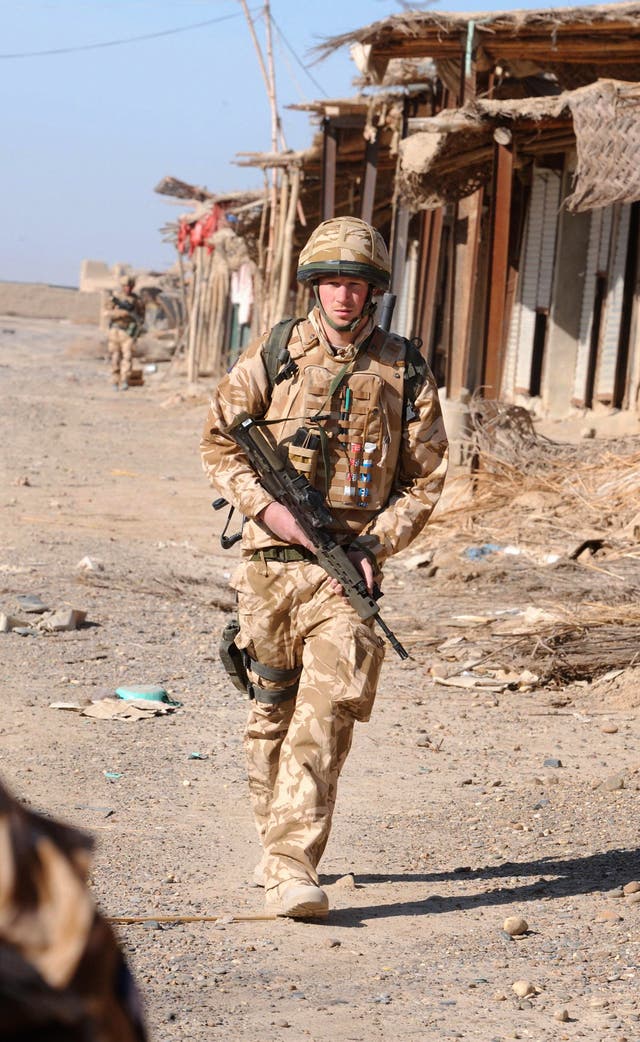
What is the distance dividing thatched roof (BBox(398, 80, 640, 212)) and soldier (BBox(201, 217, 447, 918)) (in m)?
5.17

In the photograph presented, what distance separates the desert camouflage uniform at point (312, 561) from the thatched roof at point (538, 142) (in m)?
5.19

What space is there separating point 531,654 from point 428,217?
23.2 ft

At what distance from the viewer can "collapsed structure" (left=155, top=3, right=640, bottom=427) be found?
1017cm

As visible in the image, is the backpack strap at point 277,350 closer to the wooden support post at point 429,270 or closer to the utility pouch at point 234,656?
the utility pouch at point 234,656

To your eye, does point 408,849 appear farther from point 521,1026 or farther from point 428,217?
point 428,217

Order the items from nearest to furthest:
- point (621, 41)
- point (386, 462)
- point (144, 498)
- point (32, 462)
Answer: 1. point (386, 462)
2. point (621, 41)
3. point (144, 498)
4. point (32, 462)

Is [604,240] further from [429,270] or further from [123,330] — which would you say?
[123,330]

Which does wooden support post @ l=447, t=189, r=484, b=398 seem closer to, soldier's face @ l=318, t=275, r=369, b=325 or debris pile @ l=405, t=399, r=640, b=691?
debris pile @ l=405, t=399, r=640, b=691

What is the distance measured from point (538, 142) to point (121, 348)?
1487cm

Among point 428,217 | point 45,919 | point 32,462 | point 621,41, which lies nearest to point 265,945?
point 45,919

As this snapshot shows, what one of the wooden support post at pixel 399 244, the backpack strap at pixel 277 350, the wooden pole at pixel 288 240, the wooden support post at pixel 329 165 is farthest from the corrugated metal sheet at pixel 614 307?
the backpack strap at pixel 277 350

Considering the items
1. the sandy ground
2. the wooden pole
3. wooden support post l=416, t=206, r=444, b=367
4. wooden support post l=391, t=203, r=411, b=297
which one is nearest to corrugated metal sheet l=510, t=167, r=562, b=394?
wooden support post l=391, t=203, r=411, b=297

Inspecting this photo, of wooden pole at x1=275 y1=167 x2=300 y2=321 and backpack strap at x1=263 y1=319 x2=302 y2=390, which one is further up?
wooden pole at x1=275 y1=167 x2=300 y2=321

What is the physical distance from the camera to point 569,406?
13547mm
